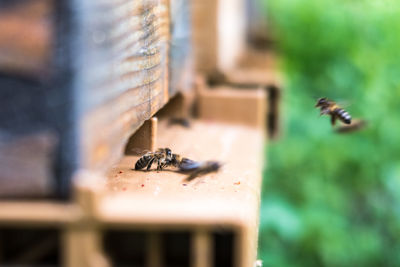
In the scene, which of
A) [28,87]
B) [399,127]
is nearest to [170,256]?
[28,87]

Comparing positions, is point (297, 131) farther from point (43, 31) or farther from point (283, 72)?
point (43, 31)

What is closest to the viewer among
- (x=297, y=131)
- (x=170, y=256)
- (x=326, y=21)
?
(x=170, y=256)

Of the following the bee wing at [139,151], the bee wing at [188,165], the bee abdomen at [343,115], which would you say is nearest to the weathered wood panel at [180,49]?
the bee wing at [139,151]

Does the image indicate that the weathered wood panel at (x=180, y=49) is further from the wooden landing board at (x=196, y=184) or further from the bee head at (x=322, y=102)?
the bee head at (x=322, y=102)

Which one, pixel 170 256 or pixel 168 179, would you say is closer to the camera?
pixel 170 256

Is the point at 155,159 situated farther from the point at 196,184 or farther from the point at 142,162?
the point at 196,184
